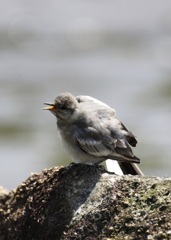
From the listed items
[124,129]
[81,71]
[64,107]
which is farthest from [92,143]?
[81,71]

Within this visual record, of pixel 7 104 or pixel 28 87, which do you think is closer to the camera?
pixel 7 104

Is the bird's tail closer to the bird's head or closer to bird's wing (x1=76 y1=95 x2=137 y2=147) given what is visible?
bird's wing (x1=76 y1=95 x2=137 y2=147)

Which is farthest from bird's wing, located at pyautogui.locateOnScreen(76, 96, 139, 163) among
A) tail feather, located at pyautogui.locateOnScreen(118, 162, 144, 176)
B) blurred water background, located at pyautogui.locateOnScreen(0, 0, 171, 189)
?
blurred water background, located at pyautogui.locateOnScreen(0, 0, 171, 189)

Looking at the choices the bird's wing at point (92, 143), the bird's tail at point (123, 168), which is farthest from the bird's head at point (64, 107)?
the bird's tail at point (123, 168)

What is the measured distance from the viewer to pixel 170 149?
21391mm

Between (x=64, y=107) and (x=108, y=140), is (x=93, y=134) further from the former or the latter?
(x=64, y=107)

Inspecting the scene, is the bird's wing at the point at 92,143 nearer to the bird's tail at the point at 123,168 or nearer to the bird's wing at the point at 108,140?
the bird's wing at the point at 108,140

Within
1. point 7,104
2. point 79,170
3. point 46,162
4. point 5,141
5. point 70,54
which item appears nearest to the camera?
point 79,170

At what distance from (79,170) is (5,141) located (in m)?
12.2

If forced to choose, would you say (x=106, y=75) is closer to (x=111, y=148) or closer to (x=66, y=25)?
(x=66, y=25)

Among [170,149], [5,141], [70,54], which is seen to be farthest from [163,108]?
[70,54]

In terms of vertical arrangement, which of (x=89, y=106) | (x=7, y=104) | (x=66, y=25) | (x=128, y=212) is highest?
(x=66, y=25)

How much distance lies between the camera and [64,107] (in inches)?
430

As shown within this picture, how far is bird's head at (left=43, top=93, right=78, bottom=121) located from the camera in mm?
10891
